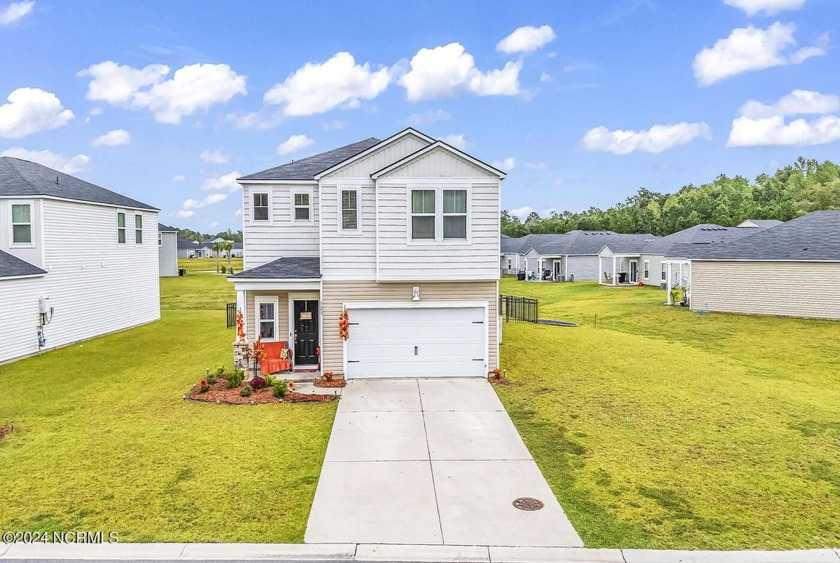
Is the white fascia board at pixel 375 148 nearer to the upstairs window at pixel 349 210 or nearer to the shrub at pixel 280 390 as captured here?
the upstairs window at pixel 349 210

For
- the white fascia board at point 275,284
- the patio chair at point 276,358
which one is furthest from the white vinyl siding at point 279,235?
the patio chair at point 276,358

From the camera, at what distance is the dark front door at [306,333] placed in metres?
16.4

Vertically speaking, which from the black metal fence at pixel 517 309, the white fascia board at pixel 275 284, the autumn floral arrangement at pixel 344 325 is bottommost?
the black metal fence at pixel 517 309

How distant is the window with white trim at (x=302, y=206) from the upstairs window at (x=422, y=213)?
3875mm

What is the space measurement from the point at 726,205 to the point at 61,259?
249 ft

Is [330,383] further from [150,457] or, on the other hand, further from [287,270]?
[150,457]

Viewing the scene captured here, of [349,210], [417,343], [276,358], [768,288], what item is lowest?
[276,358]

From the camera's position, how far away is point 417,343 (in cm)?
1555

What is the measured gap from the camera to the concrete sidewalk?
271 inches

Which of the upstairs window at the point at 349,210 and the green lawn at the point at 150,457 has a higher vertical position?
the upstairs window at the point at 349,210

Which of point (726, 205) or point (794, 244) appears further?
point (726, 205)

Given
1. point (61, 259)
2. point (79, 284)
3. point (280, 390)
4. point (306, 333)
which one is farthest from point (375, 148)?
point (79, 284)

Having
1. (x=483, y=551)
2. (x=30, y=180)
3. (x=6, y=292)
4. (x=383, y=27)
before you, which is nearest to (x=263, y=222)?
(x=6, y=292)

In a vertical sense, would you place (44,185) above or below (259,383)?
above
